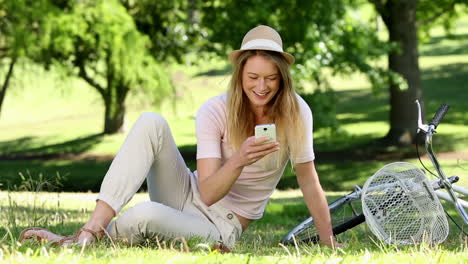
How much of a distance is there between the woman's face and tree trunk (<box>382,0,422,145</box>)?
1412 centimetres

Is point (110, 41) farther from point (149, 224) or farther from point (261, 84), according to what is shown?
point (149, 224)

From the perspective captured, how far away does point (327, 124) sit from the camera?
55.1 feet

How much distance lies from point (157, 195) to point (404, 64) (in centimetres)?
1461

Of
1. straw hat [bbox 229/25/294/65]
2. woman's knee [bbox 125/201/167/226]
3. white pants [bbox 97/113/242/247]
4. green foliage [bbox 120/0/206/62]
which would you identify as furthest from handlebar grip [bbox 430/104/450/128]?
green foliage [bbox 120/0/206/62]

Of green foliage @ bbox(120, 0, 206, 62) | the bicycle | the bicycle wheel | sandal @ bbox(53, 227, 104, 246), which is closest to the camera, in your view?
sandal @ bbox(53, 227, 104, 246)

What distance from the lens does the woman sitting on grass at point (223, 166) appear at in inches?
186

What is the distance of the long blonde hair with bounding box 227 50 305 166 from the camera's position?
16.2 feet

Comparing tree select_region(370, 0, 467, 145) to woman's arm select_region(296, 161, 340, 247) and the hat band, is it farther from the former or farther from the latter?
the hat band

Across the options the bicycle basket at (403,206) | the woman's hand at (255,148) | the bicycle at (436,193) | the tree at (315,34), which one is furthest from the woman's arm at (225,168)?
the tree at (315,34)

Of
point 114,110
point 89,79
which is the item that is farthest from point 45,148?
point 114,110

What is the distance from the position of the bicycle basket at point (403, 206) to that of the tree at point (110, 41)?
509 inches

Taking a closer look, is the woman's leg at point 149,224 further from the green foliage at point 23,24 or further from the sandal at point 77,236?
the green foliage at point 23,24

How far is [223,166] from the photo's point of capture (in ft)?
15.7

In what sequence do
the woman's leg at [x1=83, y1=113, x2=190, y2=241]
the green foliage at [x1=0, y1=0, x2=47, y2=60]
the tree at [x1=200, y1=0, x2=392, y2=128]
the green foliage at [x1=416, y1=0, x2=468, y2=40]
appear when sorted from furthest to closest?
Answer: 1. the green foliage at [x1=416, y1=0, x2=468, y2=40]
2. the green foliage at [x1=0, y1=0, x2=47, y2=60]
3. the tree at [x1=200, y1=0, x2=392, y2=128]
4. the woman's leg at [x1=83, y1=113, x2=190, y2=241]
